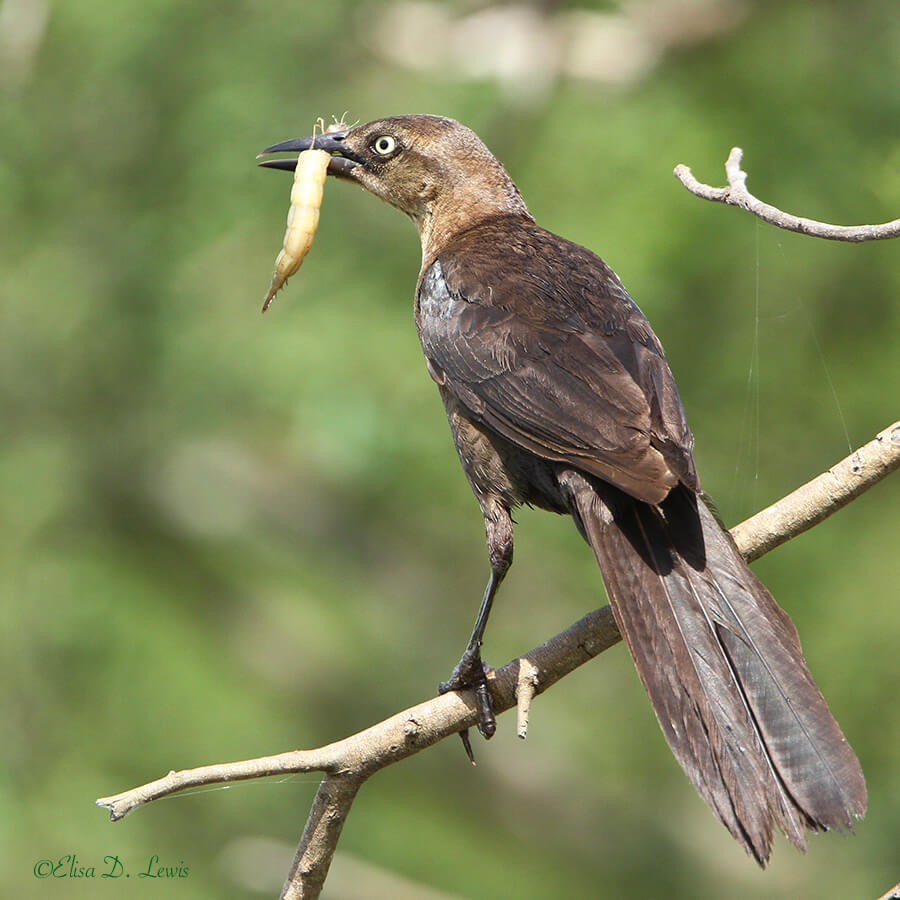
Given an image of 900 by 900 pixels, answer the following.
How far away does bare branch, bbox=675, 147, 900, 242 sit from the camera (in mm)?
2791

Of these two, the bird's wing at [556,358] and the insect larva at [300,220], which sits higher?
the insect larva at [300,220]

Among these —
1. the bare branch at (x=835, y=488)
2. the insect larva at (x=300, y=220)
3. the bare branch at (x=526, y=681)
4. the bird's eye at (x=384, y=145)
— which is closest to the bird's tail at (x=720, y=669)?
the bare branch at (x=835, y=488)

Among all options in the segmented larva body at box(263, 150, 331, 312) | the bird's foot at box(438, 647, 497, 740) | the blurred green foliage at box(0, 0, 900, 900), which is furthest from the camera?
the blurred green foliage at box(0, 0, 900, 900)

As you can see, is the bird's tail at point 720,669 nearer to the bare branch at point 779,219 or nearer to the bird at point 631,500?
the bird at point 631,500

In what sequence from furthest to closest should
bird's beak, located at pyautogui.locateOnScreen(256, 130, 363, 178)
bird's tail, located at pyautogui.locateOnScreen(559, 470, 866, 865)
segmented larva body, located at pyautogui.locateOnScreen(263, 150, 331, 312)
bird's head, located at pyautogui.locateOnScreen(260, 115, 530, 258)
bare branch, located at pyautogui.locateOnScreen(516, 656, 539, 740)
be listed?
bird's beak, located at pyautogui.locateOnScreen(256, 130, 363, 178), bird's head, located at pyautogui.locateOnScreen(260, 115, 530, 258), segmented larva body, located at pyautogui.locateOnScreen(263, 150, 331, 312), bare branch, located at pyautogui.locateOnScreen(516, 656, 539, 740), bird's tail, located at pyautogui.locateOnScreen(559, 470, 866, 865)

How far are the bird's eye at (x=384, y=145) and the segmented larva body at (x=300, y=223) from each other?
0.35 meters

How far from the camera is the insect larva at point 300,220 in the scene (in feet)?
12.9

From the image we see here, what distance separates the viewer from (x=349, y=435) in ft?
17.9

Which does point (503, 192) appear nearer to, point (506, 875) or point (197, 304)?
point (197, 304)

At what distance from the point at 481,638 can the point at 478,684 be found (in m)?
0.21

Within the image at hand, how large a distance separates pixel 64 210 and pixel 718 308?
11.0 feet

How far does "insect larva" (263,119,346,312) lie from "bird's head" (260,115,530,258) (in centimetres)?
23

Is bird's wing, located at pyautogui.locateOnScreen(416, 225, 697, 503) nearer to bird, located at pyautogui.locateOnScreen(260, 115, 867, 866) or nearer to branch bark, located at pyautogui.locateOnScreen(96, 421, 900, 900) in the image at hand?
bird, located at pyautogui.locateOnScreen(260, 115, 867, 866)

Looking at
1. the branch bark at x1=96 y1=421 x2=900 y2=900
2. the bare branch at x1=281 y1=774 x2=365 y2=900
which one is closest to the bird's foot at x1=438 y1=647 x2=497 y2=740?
the branch bark at x1=96 y1=421 x2=900 y2=900
